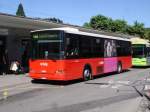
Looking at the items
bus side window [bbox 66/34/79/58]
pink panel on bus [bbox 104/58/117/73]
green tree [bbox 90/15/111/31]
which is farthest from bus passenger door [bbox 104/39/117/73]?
green tree [bbox 90/15/111/31]

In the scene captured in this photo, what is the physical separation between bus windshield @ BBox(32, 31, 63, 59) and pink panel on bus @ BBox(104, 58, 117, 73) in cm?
622

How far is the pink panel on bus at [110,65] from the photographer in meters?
24.1

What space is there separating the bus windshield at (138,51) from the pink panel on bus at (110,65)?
9.65 m

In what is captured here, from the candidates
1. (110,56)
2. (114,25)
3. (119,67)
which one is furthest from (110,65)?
(114,25)

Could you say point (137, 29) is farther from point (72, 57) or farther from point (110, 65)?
point (72, 57)

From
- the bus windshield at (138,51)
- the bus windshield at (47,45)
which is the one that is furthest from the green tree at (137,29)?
the bus windshield at (47,45)

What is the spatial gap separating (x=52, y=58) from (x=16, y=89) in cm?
250

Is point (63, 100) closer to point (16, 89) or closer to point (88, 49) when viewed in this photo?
point (16, 89)

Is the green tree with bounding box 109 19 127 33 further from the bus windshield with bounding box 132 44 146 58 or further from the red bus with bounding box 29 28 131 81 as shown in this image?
the red bus with bounding box 29 28 131 81

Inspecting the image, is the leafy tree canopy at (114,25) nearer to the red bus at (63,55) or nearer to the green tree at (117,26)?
the green tree at (117,26)

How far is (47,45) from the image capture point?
18.6 m

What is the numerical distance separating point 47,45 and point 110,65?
7.54m

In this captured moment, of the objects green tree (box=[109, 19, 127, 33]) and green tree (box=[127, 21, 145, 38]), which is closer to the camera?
green tree (box=[109, 19, 127, 33])

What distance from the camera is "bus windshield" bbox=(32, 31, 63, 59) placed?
18.1 metres
